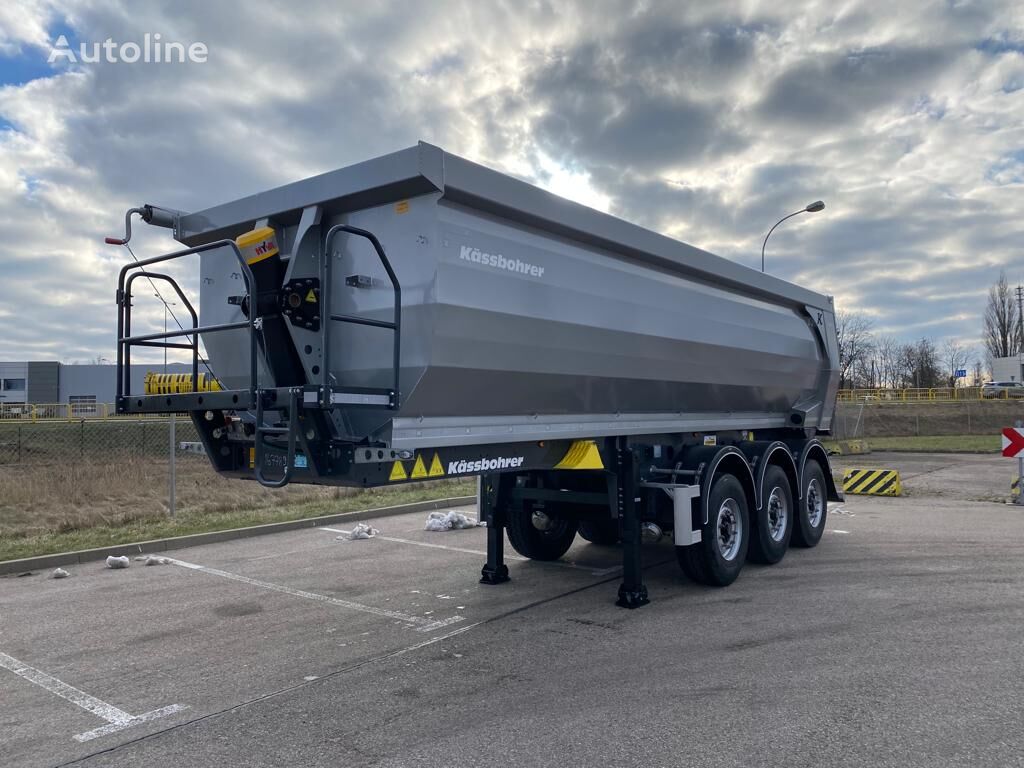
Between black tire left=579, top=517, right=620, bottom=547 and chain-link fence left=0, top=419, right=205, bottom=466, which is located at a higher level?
chain-link fence left=0, top=419, right=205, bottom=466

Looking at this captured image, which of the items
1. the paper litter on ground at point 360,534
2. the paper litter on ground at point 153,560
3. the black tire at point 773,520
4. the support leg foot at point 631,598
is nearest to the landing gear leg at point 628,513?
the support leg foot at point 631,598

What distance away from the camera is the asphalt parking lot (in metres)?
3.79

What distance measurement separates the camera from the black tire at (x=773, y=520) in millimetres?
7906

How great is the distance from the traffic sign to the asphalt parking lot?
4749 mm

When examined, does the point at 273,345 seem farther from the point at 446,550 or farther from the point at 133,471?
the point at 133,471

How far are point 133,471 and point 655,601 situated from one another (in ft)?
35.5

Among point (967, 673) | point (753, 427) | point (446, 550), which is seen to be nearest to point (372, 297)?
point (967, 673)

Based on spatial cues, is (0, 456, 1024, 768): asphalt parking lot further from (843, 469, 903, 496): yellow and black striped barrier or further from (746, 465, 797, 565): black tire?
(843, 469, 903, 496): yellow and black striped barrier

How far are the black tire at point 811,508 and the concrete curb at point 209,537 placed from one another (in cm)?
602

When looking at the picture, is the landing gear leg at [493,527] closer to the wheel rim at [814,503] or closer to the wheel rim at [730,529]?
the wheel rim at [730,529]

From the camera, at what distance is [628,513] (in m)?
6.54

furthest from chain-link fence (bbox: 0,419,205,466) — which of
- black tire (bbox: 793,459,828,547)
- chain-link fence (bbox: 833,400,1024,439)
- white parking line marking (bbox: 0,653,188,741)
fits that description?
chain-link fence (bbox: 833,400,1024,439)

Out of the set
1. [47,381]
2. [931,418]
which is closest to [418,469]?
[931,418]

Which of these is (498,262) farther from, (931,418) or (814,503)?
(931,418)
